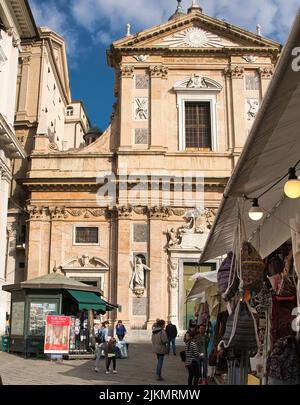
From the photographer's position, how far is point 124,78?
27312mm

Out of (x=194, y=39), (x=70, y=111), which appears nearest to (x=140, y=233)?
(x=194, y=39)

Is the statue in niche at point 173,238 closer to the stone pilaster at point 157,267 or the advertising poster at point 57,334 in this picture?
the stone pilaster at point 157,267

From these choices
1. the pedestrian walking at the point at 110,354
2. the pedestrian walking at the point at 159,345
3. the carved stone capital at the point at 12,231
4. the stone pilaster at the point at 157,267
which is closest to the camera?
the pedestrian walking at the point at 159,345

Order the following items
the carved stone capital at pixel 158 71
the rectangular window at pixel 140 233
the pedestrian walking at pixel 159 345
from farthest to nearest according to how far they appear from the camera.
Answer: the carved stone capital at pixel 158 71 → the rectangular window at pixel 140 233 → the pedestrian walking at pixel 159 345

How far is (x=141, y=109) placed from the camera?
26844 mm

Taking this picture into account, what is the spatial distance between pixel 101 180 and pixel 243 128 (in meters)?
7.65

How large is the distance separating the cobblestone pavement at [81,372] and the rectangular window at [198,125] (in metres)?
12.7

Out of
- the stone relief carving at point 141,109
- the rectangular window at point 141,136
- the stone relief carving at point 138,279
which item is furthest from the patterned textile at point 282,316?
the stone relief carving at point 141,109

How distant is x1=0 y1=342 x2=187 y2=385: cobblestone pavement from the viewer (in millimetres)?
10961

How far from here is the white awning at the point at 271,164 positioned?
13.0ft

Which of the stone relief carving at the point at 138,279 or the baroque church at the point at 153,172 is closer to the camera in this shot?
the stone relief carving at the point at 138,279

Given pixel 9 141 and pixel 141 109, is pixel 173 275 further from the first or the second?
pixel 9 141

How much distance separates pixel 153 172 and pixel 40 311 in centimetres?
1066
